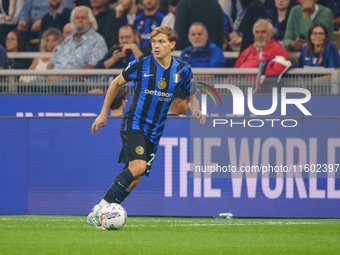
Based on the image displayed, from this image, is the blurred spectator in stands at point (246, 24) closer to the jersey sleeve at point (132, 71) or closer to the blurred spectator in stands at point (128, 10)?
the blurred spectator in stands at point (128, 10)

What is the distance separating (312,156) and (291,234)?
3.07m

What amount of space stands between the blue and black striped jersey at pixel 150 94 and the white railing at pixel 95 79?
14.2ft

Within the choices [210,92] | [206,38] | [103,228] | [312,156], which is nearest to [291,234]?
[103,228]

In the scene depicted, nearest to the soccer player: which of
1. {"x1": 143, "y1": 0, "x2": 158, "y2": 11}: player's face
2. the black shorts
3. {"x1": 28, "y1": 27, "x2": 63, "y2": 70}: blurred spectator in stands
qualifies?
the black shorts

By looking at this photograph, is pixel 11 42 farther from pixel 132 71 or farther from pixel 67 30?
pixel 132 71

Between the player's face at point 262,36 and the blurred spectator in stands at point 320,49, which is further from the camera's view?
the player's face at point 262,36

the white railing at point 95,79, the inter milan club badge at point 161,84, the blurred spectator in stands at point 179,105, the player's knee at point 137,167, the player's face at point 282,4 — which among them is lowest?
the player's knee at point 137,167

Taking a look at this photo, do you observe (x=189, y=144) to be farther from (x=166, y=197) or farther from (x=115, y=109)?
(x=115, y=109)

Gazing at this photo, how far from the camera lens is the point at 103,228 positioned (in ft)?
22.8

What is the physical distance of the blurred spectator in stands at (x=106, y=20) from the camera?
13.4 m

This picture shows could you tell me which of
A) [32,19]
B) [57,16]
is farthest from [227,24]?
[32,19]

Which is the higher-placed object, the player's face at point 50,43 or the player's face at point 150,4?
the player's face at point 150,4

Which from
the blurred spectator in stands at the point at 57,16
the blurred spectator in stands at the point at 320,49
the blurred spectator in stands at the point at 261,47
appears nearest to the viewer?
the blurred spectator in stands at the point at 320,49

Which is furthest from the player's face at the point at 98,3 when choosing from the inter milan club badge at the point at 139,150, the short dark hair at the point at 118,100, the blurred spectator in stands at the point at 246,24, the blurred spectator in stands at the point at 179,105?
the inter milan club badge at the point at 139,150
